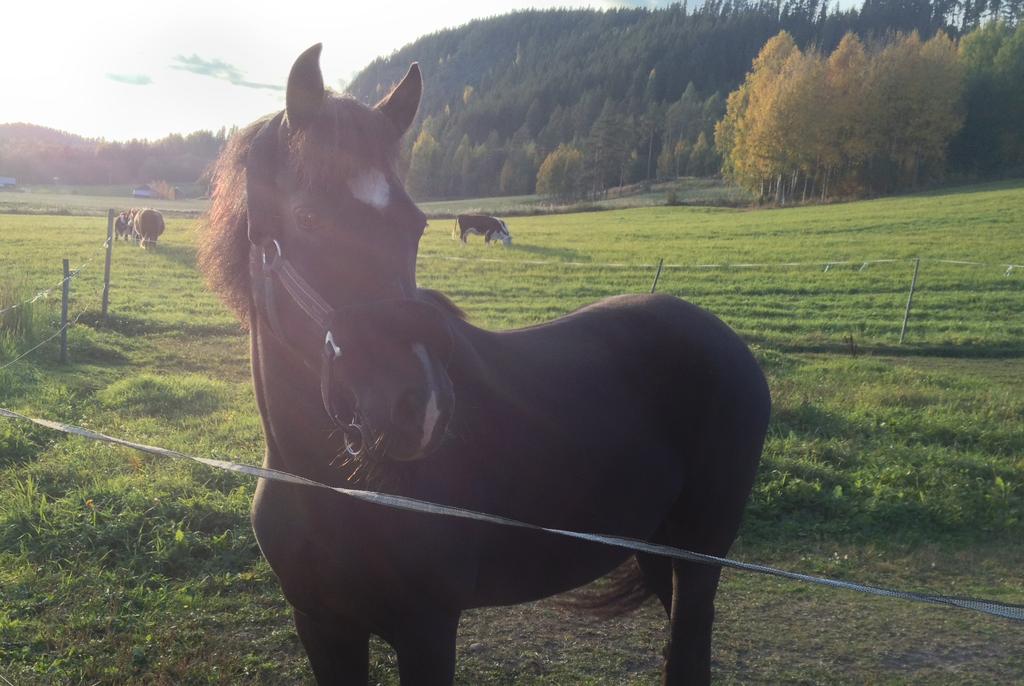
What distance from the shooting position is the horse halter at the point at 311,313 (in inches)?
69.0

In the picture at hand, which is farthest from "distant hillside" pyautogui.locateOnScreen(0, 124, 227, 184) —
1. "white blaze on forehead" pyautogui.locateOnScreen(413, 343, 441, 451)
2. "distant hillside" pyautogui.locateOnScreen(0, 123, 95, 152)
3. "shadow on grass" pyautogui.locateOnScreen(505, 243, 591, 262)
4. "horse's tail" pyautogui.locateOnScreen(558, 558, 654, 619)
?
"white blaze on forehead" pyautogui.locateOnScreen(413, 343, 441, 451)

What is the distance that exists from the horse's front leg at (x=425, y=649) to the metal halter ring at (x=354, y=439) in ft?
2.03

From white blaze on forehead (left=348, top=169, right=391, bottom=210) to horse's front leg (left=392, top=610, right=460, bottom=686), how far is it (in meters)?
1.18

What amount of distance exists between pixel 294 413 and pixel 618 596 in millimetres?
2107

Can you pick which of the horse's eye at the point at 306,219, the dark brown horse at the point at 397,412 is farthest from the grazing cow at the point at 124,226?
the horse's eye at the point at 306,219

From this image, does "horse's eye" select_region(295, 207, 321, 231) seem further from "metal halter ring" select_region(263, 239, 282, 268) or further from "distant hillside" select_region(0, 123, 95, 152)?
"distant hillside" select_region(0, 123, 95, 152)

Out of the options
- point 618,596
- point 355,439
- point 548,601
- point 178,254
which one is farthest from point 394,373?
point 178,254

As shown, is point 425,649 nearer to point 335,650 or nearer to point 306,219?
point 335,650

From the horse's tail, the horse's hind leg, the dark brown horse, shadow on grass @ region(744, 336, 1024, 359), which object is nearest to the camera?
the dark brown horse

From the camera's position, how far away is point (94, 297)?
46.7 feet

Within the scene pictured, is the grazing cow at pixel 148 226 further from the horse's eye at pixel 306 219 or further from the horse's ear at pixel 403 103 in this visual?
the horse's eye at pixel 306 219

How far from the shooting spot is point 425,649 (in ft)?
6.93

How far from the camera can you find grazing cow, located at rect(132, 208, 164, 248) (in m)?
24.0

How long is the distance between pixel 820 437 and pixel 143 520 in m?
5.91
